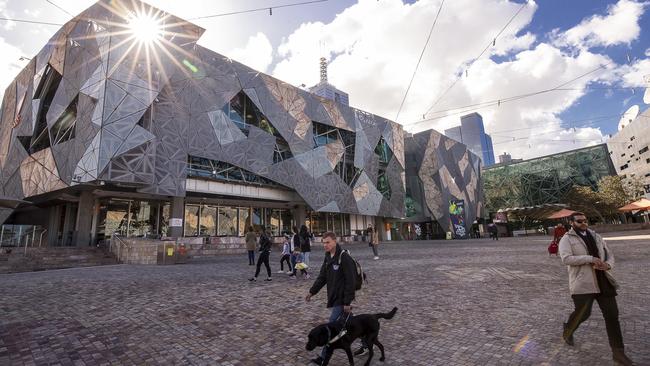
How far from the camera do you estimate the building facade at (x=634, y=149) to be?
5269 centimetres

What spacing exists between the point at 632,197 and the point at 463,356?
5196cm

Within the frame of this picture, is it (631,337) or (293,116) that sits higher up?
(293,116)

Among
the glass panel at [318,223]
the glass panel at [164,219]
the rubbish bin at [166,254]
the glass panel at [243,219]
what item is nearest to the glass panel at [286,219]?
the glass panel at [318,223]

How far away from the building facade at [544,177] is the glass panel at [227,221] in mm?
57465

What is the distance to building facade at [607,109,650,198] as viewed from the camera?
173 feet

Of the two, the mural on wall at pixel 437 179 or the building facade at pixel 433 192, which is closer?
the building facade at pixel 433 192

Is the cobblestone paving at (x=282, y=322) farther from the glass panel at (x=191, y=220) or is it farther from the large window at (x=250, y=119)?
the large window at (x=250, y=119)

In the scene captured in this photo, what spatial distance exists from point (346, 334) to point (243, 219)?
2696cm

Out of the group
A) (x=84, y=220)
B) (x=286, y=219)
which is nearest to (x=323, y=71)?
(x=286, y=219)

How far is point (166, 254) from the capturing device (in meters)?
15.2

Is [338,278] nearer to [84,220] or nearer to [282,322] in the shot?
[282,322]

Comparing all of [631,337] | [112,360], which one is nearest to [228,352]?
[112,360]

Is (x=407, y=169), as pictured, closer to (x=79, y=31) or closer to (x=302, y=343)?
(x=79, y=31)

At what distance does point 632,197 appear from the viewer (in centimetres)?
4081
